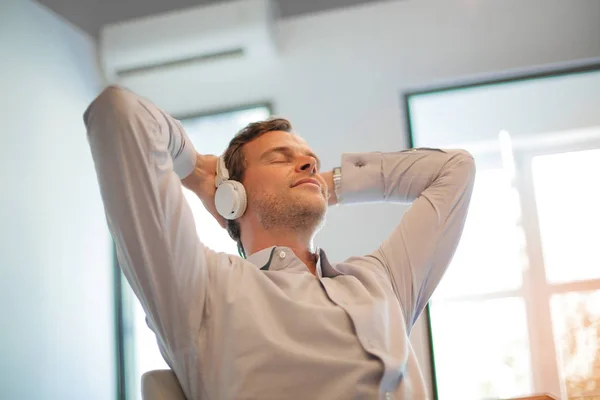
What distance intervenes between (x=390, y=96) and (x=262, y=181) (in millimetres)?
1538

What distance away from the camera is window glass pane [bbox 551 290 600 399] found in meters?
2.93

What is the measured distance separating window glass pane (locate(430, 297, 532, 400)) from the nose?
4.76ft

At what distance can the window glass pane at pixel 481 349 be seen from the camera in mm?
2984

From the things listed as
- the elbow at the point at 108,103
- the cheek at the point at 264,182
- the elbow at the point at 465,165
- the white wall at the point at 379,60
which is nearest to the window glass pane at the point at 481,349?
the white wall at the point at 379,60

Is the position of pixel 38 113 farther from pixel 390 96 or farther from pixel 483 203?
pixel 483 203

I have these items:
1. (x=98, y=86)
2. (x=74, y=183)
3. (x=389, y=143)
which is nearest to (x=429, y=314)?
(x=389, y=143)

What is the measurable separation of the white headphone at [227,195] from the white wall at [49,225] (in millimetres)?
1274

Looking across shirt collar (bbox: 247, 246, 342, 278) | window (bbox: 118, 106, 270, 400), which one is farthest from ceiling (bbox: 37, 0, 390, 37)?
shirt collar (bbox: 247, 246, 342, 278)

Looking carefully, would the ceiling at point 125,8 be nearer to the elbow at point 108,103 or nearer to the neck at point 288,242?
the neck at point 288,242

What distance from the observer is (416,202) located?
1.81 meters

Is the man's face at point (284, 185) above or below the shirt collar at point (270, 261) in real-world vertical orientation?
above

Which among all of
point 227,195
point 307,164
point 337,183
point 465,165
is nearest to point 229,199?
point 227,195

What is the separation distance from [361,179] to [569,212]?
1552 mm

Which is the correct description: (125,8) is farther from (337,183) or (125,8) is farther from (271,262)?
(271,262)
